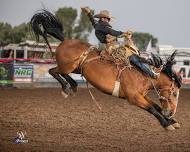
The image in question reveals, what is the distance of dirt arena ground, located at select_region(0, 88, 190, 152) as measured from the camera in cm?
927

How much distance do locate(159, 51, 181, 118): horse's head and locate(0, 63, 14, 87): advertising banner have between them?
48.8 ft

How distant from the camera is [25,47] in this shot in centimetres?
3038

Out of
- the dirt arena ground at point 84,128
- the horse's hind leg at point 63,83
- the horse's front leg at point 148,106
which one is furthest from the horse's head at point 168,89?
the horse's hind leg at point 63,83

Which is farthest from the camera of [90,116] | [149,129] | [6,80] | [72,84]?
[6,80]

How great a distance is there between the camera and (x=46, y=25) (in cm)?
1009

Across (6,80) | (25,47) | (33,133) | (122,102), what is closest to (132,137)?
(33,133)

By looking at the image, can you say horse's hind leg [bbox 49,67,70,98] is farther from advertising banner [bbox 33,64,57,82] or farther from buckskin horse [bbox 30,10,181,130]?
advertising banner [bbox 33,64,57,82]

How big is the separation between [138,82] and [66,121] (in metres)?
4.02

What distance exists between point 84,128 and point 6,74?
481 inches

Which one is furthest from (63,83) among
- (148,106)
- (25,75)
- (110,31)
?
(25,75)

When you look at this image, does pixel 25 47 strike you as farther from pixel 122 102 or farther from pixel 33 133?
pixel 33 133

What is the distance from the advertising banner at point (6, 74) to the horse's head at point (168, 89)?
14.9 meters

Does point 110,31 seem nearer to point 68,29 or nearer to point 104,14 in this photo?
point 104,14

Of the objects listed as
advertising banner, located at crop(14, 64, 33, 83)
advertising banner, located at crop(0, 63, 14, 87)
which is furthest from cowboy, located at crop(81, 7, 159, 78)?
advertising banner, located at crop(14, 64, 33, 83)
